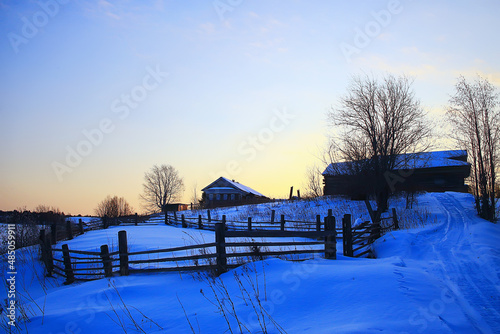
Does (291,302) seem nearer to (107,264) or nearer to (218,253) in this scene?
(218,253)

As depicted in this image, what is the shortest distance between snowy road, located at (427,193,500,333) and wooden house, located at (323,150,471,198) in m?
9.82

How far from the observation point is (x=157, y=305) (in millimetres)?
5773

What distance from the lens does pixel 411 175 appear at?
29.6 meters

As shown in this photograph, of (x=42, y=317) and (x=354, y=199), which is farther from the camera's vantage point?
(x=354, y=199)

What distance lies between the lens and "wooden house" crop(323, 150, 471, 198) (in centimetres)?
2362

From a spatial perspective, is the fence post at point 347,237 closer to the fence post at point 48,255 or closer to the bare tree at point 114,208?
the fence post at point 48,255

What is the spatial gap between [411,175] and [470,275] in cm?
2449

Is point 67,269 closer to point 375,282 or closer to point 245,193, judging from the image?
point 375,282

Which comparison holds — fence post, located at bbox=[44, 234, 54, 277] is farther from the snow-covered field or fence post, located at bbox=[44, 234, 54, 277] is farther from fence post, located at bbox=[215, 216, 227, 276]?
fence post, located at bbox=[215, 216, 227, 276]

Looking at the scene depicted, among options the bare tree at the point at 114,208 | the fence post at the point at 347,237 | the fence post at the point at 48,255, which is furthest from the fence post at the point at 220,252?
the bare tree at the point at 114,208

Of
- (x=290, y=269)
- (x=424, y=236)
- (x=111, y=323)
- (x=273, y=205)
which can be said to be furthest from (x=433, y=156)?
(x=111, y=323)

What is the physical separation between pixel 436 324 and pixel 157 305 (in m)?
4.30

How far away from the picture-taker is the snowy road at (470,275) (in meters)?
4.76

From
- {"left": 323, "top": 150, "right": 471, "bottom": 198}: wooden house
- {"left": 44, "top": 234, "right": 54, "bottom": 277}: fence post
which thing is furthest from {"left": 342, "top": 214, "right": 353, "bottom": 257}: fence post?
{"left": 323, "top": 150, "right": 471, "bottom": 198}: wooden house
